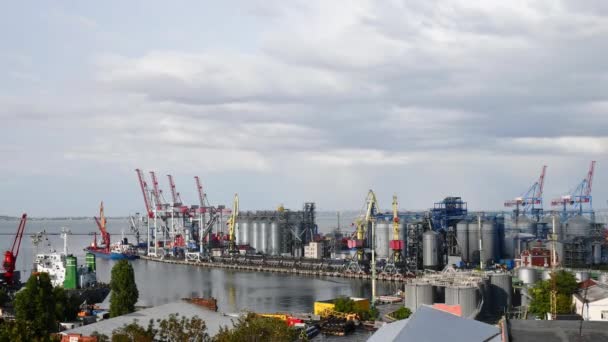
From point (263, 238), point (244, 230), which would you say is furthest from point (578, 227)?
point (244, 230)

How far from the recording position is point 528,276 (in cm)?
3438

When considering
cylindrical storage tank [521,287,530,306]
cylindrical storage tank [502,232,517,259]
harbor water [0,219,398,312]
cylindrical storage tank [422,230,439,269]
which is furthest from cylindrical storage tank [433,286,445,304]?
cylindrical storage tank [502,232,517,259]

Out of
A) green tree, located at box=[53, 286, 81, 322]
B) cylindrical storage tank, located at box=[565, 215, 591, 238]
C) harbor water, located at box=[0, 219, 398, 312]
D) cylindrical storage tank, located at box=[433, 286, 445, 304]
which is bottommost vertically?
harbor water, located at box=[0, 219, 398, 312]

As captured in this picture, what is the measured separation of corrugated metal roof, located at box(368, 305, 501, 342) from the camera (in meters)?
11.3

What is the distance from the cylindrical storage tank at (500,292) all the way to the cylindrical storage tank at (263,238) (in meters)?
40.4

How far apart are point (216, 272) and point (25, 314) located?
36.6 metres

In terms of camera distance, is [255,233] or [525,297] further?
[255,233]

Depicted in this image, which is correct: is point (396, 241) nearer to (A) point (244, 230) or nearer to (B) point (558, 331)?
(A) point (244, 230)

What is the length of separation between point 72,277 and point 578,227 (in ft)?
126

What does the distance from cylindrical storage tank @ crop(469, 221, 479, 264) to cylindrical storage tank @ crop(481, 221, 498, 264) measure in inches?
20.2

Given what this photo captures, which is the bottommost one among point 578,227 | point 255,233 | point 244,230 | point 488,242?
point 488,242

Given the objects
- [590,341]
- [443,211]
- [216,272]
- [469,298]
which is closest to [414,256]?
[443,211]

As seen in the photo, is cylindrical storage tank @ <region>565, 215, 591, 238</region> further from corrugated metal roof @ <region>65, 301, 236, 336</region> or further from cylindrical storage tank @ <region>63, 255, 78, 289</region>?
corrugated metal roof @ <region>65, 301, 236, 336</region>

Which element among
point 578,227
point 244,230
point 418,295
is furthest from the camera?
point 244,230
